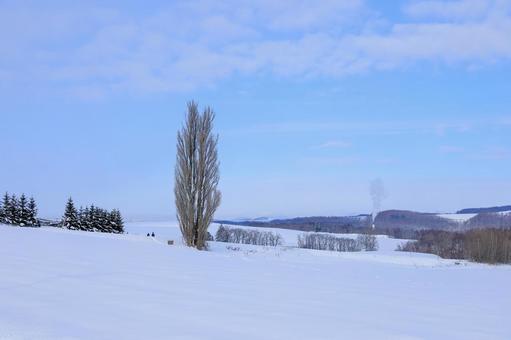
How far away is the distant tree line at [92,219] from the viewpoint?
3919 cm

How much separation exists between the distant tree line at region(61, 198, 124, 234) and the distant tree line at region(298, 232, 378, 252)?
131ft

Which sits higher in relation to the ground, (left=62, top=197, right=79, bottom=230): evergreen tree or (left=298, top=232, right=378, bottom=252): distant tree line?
(left=62, top=197, right=79, bottom=230): evergreen tree

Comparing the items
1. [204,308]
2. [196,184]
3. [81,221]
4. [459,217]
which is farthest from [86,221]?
[459,217]

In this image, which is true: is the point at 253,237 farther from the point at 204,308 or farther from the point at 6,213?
the point at 204,308

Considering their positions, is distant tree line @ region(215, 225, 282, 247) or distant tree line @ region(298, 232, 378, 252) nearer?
distant tree line @ region(298, 232, 378, 252)

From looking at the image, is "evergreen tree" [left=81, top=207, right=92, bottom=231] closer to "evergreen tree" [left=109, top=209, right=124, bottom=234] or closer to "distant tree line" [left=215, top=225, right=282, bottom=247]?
"evergreen tree" [left=109, top=209, right=124, bottom=234]

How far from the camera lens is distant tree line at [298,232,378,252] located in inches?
3022

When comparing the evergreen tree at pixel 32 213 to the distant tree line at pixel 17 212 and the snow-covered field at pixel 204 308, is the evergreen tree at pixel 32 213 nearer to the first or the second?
the distant tree line at pixel 17 212

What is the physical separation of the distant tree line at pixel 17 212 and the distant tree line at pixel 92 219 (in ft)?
10.2

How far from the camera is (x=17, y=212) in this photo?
3550 centimetres

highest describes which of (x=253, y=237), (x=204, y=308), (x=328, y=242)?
(x=204, y=308)

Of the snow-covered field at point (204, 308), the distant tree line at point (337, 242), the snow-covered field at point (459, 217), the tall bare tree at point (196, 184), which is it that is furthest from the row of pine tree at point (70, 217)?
the snow-covered field at point (459, 217)

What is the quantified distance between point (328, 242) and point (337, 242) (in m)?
1.62

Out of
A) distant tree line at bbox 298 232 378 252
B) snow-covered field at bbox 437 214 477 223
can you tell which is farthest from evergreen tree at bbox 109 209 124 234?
snow-covered field at bbox 437 214 477 223
